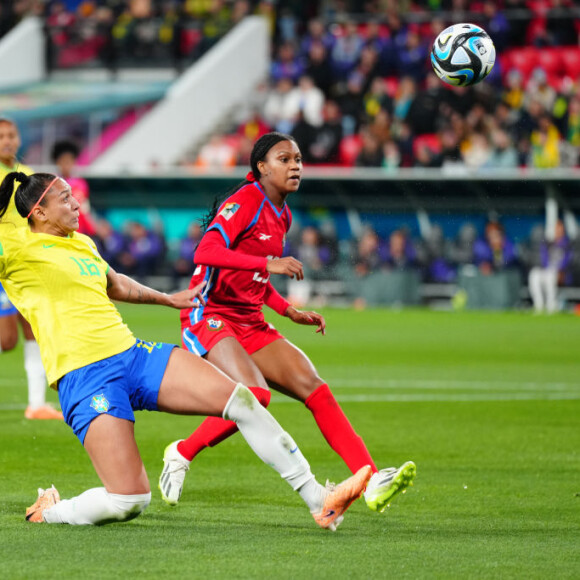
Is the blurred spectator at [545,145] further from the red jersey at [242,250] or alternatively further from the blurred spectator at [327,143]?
the red jersey at [242,250]

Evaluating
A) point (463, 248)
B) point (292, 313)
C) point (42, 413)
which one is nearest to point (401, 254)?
point (463, 248)

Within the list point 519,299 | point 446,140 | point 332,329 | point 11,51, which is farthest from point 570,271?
point 11,51

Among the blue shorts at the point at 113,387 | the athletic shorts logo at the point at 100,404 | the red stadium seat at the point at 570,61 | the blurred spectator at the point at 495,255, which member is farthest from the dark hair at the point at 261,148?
the red stadium seat at the point at 570,61

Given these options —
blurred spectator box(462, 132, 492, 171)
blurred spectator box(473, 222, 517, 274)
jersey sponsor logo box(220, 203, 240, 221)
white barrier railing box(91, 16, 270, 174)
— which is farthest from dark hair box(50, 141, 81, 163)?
white barrier railing box(91, 16, 270, 174)

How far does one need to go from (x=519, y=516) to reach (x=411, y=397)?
6122mm

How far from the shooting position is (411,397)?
12.6 metres

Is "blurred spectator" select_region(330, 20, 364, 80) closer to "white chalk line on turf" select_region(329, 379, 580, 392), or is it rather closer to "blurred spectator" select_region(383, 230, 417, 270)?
"blurred spectator" select_region(383, 230, 417, 270)

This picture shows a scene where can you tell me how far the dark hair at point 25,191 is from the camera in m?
6.11

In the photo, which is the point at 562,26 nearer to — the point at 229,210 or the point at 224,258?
the point at 229,210

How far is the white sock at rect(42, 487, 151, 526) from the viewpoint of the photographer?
5867mm

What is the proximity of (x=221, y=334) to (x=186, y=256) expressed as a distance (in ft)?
77.4

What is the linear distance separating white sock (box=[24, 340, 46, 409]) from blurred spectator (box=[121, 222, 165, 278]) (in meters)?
20.2

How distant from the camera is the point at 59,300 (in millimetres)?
5996

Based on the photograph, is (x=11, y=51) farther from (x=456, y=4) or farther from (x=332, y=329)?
(x=332, y=329)
